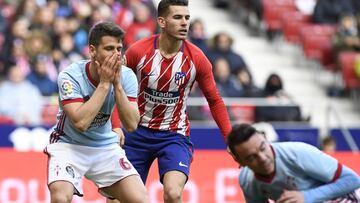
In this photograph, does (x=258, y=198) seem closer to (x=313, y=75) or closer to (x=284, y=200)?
(x=284, y=200)

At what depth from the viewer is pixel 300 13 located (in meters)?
20.7

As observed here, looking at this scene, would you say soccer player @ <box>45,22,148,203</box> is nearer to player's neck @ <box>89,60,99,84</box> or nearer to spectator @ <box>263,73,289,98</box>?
player's neck @ <box>89,60,99,84</box>

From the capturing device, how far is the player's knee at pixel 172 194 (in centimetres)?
949

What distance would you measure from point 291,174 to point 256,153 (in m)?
0.48

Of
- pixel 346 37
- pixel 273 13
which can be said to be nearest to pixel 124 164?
pixel 346 37

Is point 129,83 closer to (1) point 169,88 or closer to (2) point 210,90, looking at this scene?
(1) point 169,88

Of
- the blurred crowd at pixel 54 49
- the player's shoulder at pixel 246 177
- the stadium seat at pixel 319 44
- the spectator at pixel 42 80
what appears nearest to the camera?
the player's shoulder at pixel 246 177

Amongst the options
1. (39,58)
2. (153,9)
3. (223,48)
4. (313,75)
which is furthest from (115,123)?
(313,75)

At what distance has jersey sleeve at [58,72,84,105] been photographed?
8828 millimetres

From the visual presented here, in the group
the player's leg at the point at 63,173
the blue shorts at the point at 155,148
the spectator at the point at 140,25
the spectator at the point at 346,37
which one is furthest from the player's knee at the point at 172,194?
the spectator at the point at 346,37

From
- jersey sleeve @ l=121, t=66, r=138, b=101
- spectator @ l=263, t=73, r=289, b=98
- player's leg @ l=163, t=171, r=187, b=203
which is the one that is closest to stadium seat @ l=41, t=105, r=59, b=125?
spectator @ l=263, t=73, r=289, b=98

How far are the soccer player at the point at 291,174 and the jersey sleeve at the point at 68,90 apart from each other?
1.71 metres

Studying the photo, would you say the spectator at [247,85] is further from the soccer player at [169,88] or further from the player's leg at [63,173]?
the player's leg at [63,173]

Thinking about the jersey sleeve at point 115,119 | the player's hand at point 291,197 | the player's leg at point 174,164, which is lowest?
the player's leg at point 174,164
